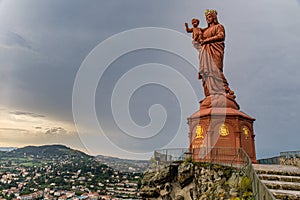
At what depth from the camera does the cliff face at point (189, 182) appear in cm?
1179

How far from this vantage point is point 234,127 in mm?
15281

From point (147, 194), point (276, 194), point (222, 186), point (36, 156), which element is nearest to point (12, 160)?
point (36, 156)

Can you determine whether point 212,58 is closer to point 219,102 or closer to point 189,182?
point 219,102

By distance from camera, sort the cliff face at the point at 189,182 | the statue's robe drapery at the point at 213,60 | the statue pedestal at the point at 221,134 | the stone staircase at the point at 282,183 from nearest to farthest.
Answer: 1. the stone staircase at the point at 282,183
2. the cliff face at the point at 189,182
3. the statue pedestal at the point at 221,134
4. the statue's robe drapery at the point at 213,60

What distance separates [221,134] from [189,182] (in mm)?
3797

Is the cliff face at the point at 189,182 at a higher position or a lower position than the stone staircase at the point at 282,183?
lower

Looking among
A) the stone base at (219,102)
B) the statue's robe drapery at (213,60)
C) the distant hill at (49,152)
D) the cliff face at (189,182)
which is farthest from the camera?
the distant hill at (49,152)

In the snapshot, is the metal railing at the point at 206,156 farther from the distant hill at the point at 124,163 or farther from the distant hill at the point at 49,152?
the distant hill at the point at 49,152

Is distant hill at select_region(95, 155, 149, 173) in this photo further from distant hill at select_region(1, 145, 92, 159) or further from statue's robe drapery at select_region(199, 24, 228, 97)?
distant hill at select_region(1, 145, 92, 159)

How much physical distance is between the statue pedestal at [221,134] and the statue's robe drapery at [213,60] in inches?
95.7

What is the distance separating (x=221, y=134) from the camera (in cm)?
1520

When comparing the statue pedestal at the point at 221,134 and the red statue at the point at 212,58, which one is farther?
the red statue at the point at 212,58

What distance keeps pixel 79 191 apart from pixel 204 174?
34.1 meters

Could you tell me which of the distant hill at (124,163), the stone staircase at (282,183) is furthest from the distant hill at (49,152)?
the stone staircase at (282,183)
